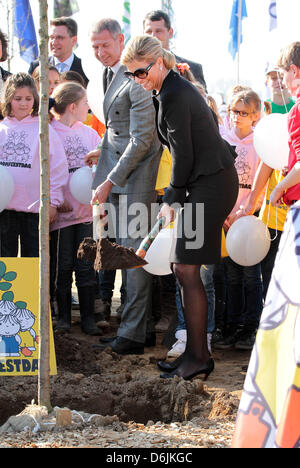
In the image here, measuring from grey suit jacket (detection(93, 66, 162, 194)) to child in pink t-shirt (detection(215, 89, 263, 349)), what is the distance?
835 mm

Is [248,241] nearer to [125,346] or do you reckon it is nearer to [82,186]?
[125,346]

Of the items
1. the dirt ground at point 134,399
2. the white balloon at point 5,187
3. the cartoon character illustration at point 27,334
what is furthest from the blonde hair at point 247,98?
the cartoon character illustration at point 27,334

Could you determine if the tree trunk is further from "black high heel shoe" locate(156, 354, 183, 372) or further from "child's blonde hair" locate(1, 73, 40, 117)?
"child's blonde hair" locate(1, 73, 40, 117)

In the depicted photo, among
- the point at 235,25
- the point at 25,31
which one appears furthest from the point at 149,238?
the point at 235,25

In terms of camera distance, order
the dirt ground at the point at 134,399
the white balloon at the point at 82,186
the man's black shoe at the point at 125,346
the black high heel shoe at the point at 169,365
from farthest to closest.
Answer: the white balloon at the point at 82,186 < the man's black shoe at the point at 125,346 < the black high heel shoe at the point at 169,365 < the dirt ground at the point at 134,399

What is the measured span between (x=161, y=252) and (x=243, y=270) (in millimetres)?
994

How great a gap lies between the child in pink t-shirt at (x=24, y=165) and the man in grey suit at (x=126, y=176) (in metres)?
0.54

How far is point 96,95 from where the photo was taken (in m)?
5.37

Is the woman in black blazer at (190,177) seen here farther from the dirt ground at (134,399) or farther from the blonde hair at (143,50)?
the dirt ground at (134,399)

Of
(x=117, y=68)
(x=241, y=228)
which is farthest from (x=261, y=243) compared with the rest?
(x=117, y=68)

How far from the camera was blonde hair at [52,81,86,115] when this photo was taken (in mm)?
5715

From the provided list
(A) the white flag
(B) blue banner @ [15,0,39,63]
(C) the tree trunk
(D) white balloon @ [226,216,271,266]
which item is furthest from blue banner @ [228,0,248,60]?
(C) the tree trunk

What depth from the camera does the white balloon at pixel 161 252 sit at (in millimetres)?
4762

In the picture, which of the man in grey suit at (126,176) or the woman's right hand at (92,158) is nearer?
the man in grey suit at (126,176)
